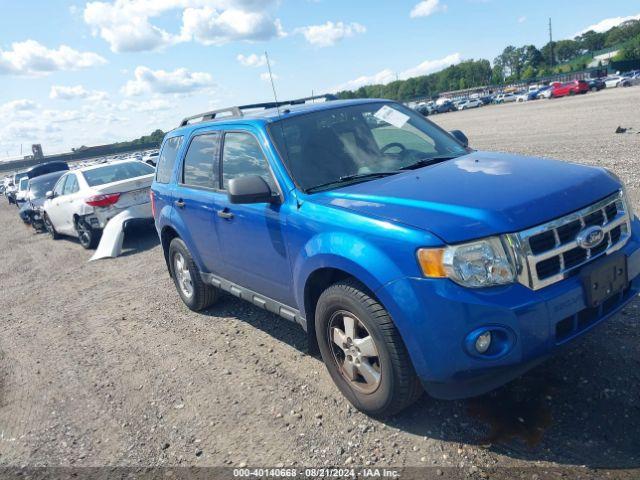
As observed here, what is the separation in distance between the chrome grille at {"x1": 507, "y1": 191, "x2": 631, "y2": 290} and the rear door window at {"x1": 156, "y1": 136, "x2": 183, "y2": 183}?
154 inches

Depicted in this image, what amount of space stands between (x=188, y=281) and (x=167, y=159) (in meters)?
1.38

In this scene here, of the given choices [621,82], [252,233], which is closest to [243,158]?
[252,233]

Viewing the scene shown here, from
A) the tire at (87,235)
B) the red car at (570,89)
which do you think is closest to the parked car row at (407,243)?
the tire at (87,235)

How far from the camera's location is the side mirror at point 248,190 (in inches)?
146

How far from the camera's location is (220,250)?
4824mm

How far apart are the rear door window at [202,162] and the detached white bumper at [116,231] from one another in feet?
16.9

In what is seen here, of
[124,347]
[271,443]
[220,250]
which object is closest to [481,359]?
[271,443]

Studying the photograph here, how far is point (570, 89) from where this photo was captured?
55062mm

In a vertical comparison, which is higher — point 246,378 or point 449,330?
point 449,330

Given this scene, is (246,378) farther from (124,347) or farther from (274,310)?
(124,347)

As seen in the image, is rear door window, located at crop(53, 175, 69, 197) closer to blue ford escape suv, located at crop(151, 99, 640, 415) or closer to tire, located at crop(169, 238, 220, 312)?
tire, located at crop(169, 238, 220, 312)

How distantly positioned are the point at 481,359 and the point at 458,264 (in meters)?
0.52

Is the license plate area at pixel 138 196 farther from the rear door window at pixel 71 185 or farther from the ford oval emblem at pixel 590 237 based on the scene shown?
the ford oval emblem at pixel 590 237

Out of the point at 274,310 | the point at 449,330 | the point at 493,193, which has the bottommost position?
the point at 274,310
